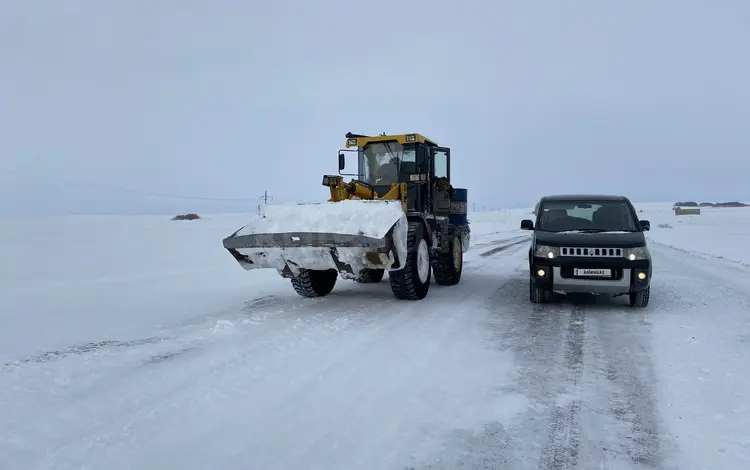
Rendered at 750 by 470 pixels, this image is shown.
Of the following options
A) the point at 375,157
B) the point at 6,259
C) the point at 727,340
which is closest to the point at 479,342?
the point at 727,340

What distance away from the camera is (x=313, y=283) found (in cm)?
847

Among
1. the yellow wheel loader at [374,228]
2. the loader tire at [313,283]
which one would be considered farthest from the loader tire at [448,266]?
the loader tire at [313,283]

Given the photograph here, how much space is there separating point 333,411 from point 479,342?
7.97ft

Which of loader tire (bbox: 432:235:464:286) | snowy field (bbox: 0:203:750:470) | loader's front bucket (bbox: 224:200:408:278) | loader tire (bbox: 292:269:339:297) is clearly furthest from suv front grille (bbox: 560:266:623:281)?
loader tire (bbox: 292:269:339:297)

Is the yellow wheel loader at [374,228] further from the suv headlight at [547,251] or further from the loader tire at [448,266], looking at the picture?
the suv headlight at [547,251]

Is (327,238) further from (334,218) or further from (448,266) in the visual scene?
(448,266)

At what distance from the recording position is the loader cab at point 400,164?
9336 millimetres

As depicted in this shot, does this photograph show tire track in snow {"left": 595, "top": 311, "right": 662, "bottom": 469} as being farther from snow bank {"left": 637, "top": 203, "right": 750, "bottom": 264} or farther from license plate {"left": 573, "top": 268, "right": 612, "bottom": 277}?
snow bank {"left": 637, "top": 203, "right": 750, "bottom": 264}

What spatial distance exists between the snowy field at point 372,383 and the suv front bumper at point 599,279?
0.38 meters

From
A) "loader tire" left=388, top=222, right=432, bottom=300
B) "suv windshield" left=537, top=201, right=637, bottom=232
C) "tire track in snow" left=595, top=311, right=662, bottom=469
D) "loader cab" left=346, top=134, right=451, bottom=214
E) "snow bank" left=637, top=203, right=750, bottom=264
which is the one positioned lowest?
"snow bank" left=637, top=203, right=750, bottom=264

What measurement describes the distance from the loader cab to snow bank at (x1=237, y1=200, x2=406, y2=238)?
6.24ft

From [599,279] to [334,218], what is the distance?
3899mm

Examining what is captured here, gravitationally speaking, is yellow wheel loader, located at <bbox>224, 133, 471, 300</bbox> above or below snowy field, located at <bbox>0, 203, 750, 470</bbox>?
above

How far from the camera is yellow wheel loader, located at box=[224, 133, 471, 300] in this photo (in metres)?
7.04
